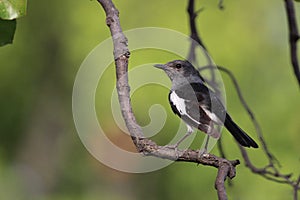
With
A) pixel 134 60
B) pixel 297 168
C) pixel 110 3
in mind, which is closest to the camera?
pixel 110 3

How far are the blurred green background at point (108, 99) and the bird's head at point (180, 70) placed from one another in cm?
289

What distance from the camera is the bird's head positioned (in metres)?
3.59

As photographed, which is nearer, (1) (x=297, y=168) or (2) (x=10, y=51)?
(1) (x=297, y=168)

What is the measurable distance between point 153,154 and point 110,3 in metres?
0.57

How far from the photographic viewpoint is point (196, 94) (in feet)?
10.5

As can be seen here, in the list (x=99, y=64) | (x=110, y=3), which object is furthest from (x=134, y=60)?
(x=110, y=3)

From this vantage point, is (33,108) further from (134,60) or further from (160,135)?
(134,60)

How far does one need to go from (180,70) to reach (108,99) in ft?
15.4

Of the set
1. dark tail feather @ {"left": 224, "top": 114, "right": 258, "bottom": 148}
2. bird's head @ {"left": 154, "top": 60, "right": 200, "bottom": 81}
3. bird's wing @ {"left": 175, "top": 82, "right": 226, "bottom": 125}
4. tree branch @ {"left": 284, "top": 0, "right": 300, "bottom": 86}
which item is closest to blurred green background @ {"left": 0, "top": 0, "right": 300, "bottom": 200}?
bird's head @ {"left": 154, "top": 60, "right": 200, "bottom": 81}

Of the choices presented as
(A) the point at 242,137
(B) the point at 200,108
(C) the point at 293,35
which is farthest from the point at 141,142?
(C) the point at 293,35

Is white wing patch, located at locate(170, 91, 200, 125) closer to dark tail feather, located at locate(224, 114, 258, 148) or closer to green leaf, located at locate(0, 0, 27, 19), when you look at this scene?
dark tail feather, located at locate(224, 114, 258, 148)

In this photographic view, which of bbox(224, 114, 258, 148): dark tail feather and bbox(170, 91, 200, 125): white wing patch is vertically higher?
bbox(170, 91, 200, 125): white wing patch

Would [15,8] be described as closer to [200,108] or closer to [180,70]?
[200,108]

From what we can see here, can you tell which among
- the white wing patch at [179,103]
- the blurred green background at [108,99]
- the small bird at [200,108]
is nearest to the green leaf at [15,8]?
the small bird at [200,108]
